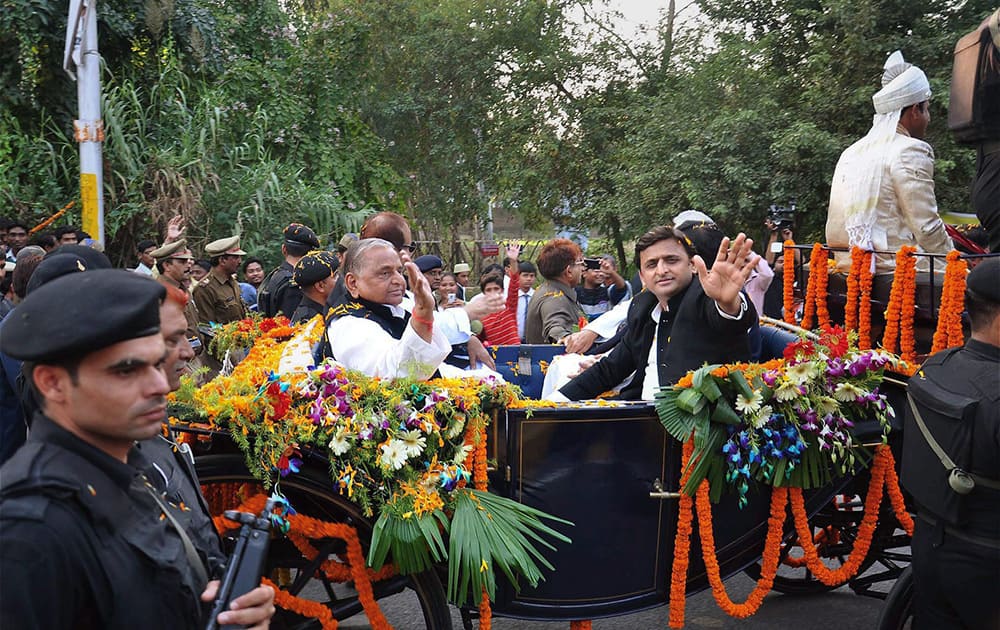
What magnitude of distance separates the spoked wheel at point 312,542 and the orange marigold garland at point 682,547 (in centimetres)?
94

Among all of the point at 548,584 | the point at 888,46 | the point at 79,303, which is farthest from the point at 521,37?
the point at 79,303

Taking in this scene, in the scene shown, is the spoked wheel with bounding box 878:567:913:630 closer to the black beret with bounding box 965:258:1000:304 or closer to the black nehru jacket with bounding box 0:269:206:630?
the black beret with bounding box 965:258:1000:304

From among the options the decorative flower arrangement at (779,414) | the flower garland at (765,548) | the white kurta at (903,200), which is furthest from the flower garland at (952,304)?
the flower garland at (765,548)

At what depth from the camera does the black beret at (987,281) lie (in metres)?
2.69

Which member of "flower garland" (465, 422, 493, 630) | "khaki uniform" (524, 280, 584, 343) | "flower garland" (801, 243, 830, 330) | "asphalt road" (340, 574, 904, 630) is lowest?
"asphalt road" (340, 574, 904, 630)

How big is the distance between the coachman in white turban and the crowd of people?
0.01 meters

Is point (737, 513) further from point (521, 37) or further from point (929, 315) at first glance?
point (521, 37)

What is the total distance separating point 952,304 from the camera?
4.03 metres

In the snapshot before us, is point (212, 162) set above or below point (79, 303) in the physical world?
above

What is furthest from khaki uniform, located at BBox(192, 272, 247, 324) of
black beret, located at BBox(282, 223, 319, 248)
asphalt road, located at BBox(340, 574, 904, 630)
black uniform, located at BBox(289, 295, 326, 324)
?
asphalt road, located at BBox(340, 574, 904, 630)

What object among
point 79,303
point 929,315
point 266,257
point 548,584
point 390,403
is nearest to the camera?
point 79,303

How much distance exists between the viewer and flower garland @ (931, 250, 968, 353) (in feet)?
13.0

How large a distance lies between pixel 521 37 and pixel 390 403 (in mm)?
17090

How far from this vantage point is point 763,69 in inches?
556
